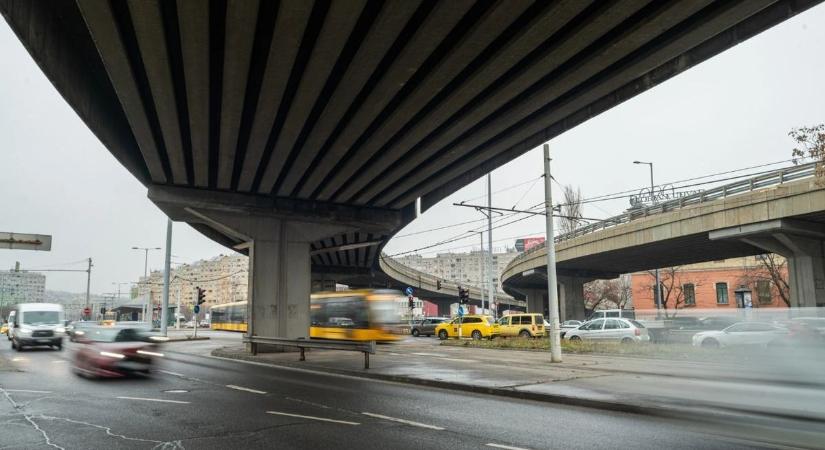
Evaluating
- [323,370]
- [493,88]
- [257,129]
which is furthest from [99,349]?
[493,88]

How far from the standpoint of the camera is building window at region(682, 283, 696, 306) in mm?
58750

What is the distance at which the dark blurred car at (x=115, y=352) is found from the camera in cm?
1464

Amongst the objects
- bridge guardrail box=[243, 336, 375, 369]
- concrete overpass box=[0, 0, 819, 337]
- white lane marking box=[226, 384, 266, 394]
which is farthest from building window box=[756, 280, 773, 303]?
white lane marking box=[226, 384, 266, 394]

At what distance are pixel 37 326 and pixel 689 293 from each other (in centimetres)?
5721

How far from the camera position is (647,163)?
41188 mm

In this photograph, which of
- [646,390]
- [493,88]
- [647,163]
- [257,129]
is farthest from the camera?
[647,163]

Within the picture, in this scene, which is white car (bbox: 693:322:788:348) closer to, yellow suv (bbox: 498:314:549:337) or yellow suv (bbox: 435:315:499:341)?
yellow suv (bbox: 498:314:549:337)

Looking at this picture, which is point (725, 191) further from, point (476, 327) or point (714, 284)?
point (714, 284)

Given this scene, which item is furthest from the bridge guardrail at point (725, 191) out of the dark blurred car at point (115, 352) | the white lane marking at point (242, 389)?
the dark blurred car at point (115, 352)

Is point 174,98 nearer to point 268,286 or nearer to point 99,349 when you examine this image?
point 99,349

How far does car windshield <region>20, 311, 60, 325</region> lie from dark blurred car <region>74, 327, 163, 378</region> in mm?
13697

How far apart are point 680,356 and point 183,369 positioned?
15.9 metres

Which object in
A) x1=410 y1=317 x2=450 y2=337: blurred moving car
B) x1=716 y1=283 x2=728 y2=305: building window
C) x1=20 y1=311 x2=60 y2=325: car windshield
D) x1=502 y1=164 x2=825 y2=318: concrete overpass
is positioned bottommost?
x1=410 y1=317 x2=450 y2=337: blurred moving car

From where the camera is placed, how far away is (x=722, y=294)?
55688mm
